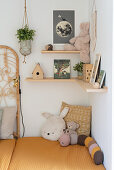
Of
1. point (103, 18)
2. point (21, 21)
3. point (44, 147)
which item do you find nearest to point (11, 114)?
point (44, 147)

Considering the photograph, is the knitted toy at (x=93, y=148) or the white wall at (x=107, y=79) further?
the knitted toy at (x=93, y=148)

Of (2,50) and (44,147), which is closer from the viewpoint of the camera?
(44,147)

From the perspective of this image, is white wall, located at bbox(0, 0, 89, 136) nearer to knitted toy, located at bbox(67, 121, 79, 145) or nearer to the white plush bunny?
the white plush bunny

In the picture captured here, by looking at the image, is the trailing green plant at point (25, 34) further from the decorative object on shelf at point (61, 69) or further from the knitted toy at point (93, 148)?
the knitted toy at point (93, 148)

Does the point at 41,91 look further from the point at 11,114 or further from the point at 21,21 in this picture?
the point at 21,21

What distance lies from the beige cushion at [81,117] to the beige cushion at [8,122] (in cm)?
64

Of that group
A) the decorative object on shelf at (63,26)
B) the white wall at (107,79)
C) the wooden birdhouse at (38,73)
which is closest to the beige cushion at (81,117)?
the white wall at (107,79)

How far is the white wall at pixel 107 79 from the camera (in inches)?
71.3

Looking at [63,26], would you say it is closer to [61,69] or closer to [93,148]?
[61,69]

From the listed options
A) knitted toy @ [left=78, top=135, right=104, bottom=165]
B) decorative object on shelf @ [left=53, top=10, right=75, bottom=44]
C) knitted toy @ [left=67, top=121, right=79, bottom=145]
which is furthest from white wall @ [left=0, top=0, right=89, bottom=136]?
knitted toy @ [left=78, top=135, right=104, bottom=165]

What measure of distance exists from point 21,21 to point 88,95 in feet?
4.05

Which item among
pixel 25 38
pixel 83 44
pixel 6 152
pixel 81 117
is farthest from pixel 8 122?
pixel 83 44

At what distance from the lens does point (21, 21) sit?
9.21 ft

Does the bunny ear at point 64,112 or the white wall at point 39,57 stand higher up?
the white wall at point 39,57
